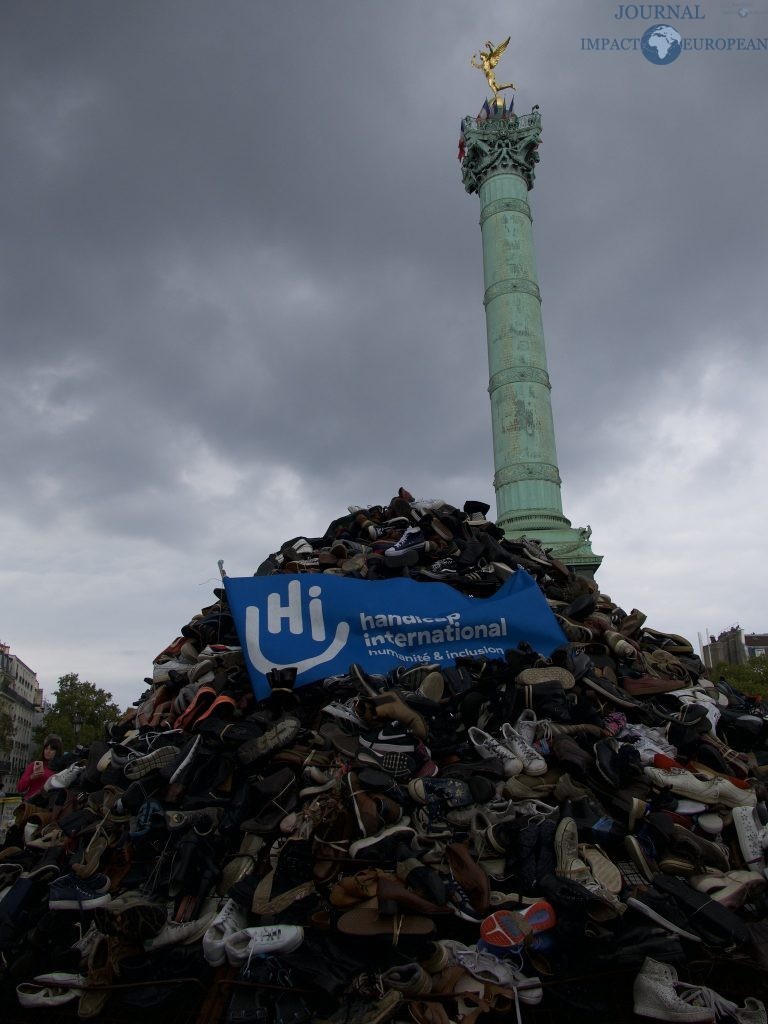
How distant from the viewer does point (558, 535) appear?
18.5 m

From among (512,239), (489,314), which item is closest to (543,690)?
(489,314)

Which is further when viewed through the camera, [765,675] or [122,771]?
[765,675]

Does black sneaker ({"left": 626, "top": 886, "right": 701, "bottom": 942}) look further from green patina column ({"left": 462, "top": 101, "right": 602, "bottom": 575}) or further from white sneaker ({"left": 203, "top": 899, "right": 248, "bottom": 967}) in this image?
green patina column ({"left": 462, "top": 101, "right": 602, "bottom": 575})

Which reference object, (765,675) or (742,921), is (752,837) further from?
(765,675)

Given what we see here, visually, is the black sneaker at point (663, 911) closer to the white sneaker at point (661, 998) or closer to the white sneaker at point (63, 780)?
the white sneaker at point (661, 998)

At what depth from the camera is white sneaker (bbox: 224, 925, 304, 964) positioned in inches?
141

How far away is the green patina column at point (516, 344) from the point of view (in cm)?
1875

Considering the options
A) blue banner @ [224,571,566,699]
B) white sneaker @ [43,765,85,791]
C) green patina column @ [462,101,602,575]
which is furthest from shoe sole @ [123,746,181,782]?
green patina column @ [462,101,602,575]

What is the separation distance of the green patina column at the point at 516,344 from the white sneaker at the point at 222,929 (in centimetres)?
1461

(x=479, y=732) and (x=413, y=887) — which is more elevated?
(x=479, y=732)

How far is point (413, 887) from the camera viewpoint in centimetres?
373

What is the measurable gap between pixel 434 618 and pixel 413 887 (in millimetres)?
3064

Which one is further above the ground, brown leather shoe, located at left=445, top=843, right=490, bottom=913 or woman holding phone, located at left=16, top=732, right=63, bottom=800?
woman holding phone, located at left=16, top=732, right=63, bottom=800

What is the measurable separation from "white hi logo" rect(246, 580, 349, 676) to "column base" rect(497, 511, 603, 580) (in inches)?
484
